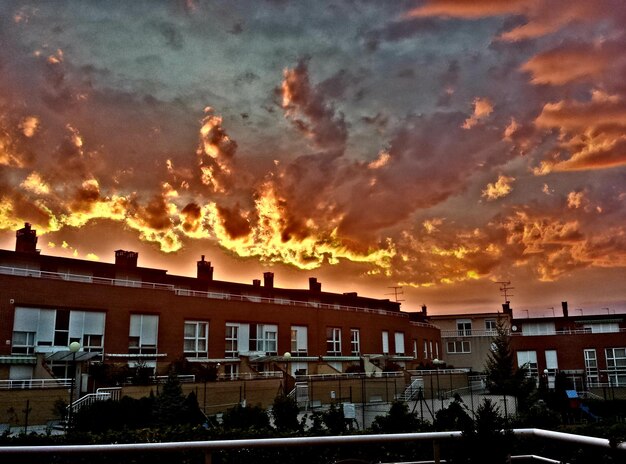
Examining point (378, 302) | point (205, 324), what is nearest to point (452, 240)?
point (205, 324)

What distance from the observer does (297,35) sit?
22953mm

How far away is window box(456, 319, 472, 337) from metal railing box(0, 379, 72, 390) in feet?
173

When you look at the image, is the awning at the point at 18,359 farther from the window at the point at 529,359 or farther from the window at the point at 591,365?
the window at the point at 591,365

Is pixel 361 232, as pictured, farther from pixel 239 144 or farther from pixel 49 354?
pixel 49 354

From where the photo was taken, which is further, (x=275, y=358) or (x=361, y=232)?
(x=275, y=358)

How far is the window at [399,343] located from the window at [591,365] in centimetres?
1831

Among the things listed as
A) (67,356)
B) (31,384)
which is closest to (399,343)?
(67,356)

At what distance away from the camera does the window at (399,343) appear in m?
62.3

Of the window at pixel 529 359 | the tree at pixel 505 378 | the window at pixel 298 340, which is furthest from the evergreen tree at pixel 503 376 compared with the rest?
the window at pixel 298 340

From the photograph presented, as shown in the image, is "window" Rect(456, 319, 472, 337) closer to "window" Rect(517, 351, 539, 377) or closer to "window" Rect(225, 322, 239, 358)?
"window" Rect(517, 351, 539, 377)

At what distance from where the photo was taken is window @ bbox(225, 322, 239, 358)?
46231mm

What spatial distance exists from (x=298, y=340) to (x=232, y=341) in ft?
23.8

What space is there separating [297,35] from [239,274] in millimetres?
33307

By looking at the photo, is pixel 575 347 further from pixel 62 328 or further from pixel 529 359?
pixel 62 328
